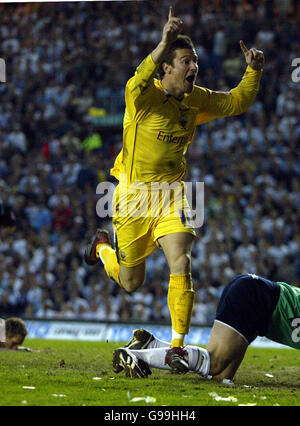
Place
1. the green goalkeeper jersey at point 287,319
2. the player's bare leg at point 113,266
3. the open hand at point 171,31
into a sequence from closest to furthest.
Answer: the green goalkeeper jersey at point 287,319 → the open hand at point 171,31 → the player's bare leg at point 113,266

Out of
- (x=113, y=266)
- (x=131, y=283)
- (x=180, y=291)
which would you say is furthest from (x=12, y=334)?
(x=180, y=291)

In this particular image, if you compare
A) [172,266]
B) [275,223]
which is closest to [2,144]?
[275,223]

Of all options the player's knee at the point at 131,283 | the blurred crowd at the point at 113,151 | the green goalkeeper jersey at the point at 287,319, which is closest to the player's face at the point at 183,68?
the player's knee at the point at 131,283

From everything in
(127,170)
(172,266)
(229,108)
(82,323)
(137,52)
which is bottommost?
(82,323)

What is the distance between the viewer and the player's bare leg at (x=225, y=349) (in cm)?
595

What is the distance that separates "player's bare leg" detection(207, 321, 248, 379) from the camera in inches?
234

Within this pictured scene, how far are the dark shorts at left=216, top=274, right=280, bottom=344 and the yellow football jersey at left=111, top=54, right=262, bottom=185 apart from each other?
5.13ft

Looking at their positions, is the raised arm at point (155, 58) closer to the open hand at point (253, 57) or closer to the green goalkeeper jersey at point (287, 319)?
the open hand at point (253, 57)

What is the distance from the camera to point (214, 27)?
1834 cm

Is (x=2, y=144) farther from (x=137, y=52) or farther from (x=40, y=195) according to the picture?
(x=137, y=52)

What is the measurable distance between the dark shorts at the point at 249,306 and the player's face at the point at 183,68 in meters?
2.00

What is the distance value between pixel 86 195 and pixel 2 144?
3.22 meters

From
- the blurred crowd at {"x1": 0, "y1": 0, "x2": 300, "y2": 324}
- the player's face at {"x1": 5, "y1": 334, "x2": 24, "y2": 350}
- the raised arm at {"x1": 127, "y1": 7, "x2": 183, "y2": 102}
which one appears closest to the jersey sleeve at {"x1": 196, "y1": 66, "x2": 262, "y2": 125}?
the raised arm at {"x1": 127, "y1": 7, "x2": 183, "y2": 102}

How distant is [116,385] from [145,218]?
6.41ft
